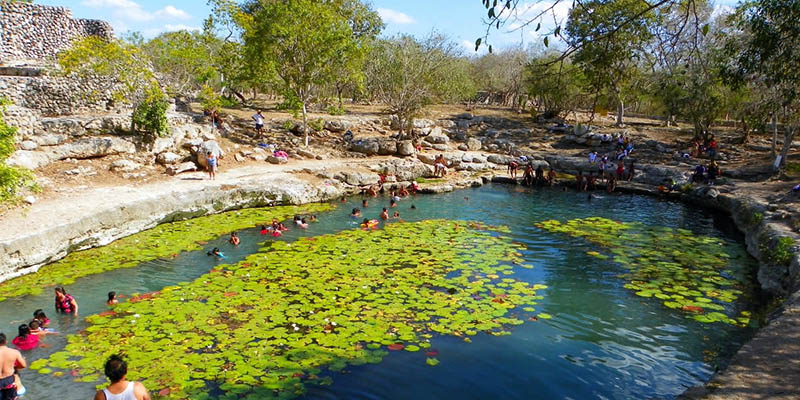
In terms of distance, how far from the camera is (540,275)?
508 inches

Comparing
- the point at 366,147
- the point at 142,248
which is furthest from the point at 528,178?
the point at 142,248

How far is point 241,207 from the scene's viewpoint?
1894 cm

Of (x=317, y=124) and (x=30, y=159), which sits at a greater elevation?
(x=317, y=124)

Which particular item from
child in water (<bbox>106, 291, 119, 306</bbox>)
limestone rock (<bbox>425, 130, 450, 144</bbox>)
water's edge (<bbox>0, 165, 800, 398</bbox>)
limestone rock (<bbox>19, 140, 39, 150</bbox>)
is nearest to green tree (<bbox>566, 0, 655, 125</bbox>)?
water's edge (<bbox>0, 165, 800, 398</bbox>)

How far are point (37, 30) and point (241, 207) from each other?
16.0m

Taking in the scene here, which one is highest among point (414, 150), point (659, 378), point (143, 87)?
point (143, 87)

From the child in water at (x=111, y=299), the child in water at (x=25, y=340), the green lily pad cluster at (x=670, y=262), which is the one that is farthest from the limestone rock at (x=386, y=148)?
the child in water at (x=25, y=340)

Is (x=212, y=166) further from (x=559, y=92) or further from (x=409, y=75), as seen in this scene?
(x=559, y=92)

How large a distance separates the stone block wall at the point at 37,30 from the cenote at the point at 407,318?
55.9 feet

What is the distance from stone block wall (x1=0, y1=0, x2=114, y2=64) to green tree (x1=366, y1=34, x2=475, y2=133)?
15288 millimetres

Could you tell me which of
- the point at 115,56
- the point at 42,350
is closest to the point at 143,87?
the point at 115,56

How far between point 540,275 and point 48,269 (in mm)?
12281

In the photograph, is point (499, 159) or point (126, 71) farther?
point (499, 159)

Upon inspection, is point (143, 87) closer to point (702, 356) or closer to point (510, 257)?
point (510, 257)
